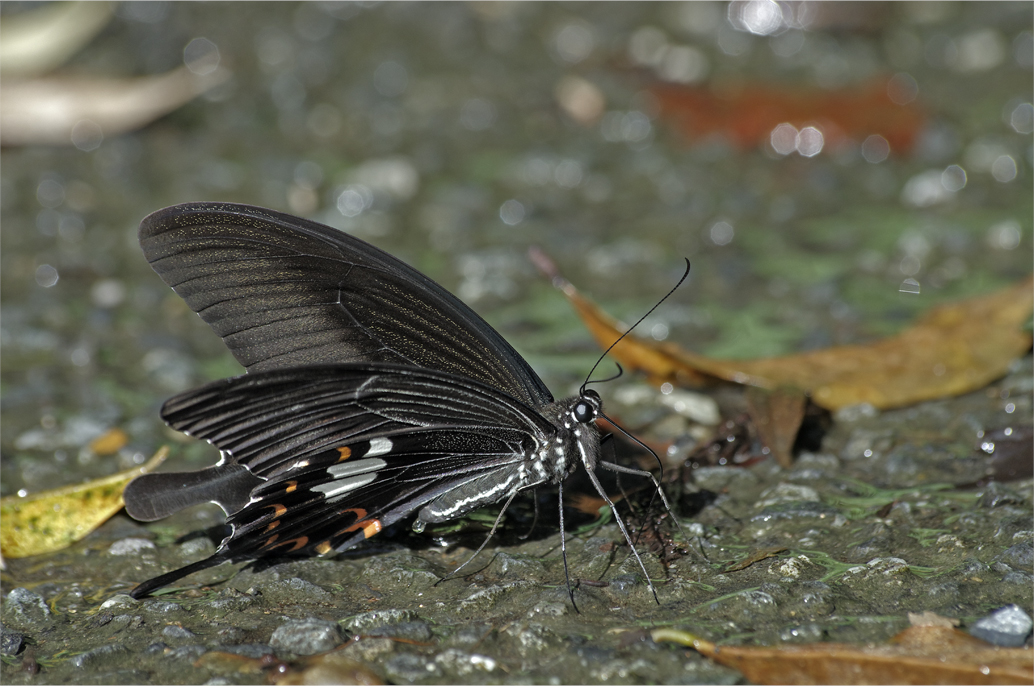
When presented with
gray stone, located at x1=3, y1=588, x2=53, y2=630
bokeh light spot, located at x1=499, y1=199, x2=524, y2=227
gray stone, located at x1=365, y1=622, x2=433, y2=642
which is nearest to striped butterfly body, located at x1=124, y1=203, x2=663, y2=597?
gray stone, located at x1=3, y1=588, x2=53, y2=630

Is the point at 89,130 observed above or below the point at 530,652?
above

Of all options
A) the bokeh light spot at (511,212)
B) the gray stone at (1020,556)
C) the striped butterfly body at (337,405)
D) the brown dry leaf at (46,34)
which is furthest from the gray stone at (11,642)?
the brown dry leaf at (46,34)

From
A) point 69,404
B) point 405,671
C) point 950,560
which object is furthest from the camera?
point 69,404

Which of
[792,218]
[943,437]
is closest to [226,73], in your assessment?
[792,218]

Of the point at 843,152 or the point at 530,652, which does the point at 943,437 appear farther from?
the point at 843,152

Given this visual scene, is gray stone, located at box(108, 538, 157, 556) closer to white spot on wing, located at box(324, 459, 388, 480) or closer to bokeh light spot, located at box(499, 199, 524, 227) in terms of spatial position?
white spot on wing, located at box(324, 459, 388, 480)

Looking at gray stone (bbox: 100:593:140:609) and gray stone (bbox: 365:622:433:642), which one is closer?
gray stone (bbox: 365:622:433:642)

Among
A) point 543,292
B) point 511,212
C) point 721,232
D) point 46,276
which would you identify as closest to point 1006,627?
point 543,292

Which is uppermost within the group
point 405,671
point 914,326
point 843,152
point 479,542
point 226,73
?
point 226,73
